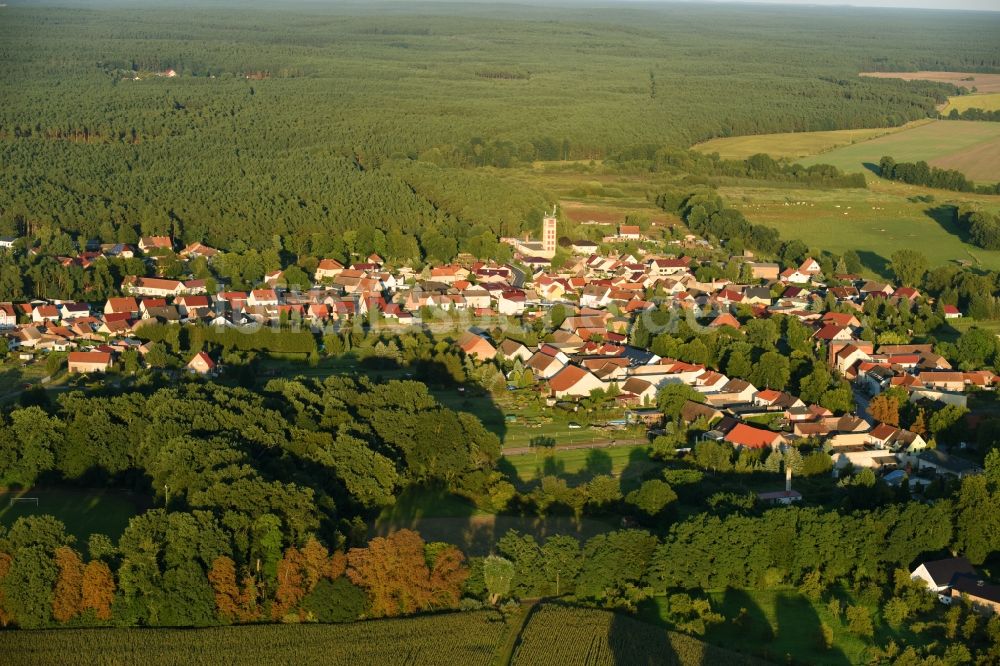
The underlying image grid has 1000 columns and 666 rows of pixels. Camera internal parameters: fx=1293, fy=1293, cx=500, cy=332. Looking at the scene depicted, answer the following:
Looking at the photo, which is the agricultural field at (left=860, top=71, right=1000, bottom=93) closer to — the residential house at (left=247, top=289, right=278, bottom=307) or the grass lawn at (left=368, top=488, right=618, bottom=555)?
the residential house at (left=247, top=289, right=278, bottom=307)

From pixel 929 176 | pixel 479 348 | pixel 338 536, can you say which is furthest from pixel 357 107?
pixel 338 536

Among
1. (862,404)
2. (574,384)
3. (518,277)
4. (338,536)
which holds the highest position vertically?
(338,536)

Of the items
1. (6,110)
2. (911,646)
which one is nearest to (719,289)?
(911,646)

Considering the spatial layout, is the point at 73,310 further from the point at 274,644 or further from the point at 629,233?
the point at 629,233

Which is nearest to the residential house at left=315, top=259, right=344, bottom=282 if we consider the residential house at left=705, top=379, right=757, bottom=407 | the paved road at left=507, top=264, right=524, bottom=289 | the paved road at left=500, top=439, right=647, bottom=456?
the paved road at left=507, top=264, right=524, bottom=289

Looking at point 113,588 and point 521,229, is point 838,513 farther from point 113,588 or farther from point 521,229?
point 521,229

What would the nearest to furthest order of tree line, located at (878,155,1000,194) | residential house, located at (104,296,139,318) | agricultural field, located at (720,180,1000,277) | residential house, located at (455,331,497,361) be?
residential house, located at (455,331,497,361) → residential house, located at (104,296,139,318) → agricultural field, located at (720,180,1000,277) → tree line, located at (878,155,1000,194)

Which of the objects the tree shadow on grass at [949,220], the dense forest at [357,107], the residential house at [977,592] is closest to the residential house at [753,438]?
the residential house at [977,592]
